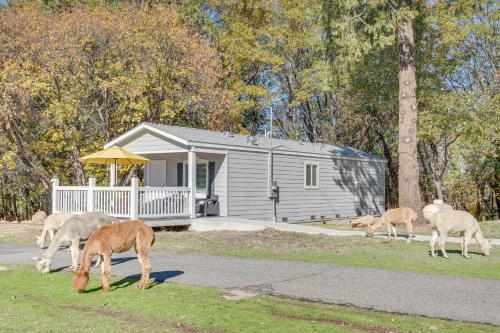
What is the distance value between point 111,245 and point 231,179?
12359mm

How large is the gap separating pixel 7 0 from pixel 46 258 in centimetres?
3110

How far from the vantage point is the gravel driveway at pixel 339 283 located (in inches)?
293

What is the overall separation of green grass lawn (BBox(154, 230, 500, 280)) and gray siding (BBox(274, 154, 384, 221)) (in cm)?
637

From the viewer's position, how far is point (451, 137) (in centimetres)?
2866

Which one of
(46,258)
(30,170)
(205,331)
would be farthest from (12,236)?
(205,331)

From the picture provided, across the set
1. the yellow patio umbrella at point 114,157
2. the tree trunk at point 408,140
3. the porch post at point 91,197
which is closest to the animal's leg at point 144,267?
the yellow patio umbrella at point 114,157

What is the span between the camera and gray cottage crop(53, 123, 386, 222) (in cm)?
1869

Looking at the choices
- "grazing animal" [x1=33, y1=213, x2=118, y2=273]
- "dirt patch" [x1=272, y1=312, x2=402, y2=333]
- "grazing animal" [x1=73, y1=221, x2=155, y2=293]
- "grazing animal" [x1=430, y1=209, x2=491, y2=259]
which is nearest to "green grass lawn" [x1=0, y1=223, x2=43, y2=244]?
"grazing animal" [x1=33, y1=213, x2=118, y2=273]

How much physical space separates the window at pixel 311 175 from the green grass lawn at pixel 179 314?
52.8 ft

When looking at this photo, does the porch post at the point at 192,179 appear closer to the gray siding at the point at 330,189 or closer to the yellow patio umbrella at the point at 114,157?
the yellow patio umbrella at the point at 114,157

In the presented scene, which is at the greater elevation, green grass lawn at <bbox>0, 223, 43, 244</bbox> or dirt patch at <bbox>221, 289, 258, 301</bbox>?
green grass lawn at <bbox>0, 223, 43, 244</bbox>

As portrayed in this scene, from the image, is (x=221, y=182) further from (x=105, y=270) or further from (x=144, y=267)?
(x=105, y=270)

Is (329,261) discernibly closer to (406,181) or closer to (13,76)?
(406,181)

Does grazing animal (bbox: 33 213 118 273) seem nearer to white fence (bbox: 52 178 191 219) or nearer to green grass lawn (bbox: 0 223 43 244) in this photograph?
green grass lawn (bbox: 0 223 43 244)
